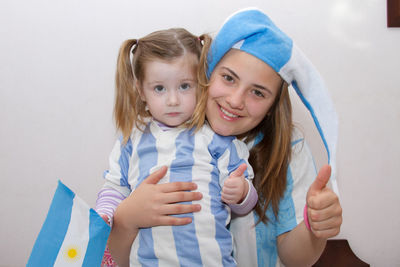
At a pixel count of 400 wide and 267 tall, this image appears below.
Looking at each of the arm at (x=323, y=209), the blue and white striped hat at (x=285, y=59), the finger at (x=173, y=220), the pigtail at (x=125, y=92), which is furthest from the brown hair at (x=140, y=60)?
the arm at (x=323, y=209)

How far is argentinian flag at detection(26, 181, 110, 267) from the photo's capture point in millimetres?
785

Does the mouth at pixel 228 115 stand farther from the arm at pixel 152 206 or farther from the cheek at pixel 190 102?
the arm at pixel 152 206

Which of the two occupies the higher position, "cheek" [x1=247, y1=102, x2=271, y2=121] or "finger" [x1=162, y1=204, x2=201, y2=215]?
"cheek" [x1=247, y1=102, x2=271, y2=121]

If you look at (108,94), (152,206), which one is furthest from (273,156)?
(108,94)

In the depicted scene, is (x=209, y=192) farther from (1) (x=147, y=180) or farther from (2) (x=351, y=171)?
(2) (x=351, y=171)

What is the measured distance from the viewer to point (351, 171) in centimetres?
143

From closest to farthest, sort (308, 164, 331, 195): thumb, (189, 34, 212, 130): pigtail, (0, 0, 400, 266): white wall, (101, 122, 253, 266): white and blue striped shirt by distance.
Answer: (308, 164, 331, 195): thumb → (101, 122, 253, 266): white and blue striped shirt → (189, 34, 212, 130): pigtail → (0, 0, 400, 266): white wall

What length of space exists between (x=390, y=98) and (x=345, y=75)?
0.21 metres

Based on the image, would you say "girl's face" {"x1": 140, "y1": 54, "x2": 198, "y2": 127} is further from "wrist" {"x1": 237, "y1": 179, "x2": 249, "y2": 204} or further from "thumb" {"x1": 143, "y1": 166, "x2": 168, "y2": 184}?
"wrist" {"x1": 237, "y1": 179, "x2": 249, "y2": 204}

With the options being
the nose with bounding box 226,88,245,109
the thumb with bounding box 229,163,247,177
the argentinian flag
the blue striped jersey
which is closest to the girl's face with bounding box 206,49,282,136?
the nose with bounding box 226,88,245,109

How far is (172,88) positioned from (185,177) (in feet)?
0.82

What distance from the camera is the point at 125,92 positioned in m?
1.07

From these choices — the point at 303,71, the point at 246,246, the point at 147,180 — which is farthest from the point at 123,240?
the point at 303,71

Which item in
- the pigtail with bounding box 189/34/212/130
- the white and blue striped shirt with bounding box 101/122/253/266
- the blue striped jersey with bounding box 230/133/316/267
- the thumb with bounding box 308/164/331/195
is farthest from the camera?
the blue striped jersey with bounding box 230/133/316/267
